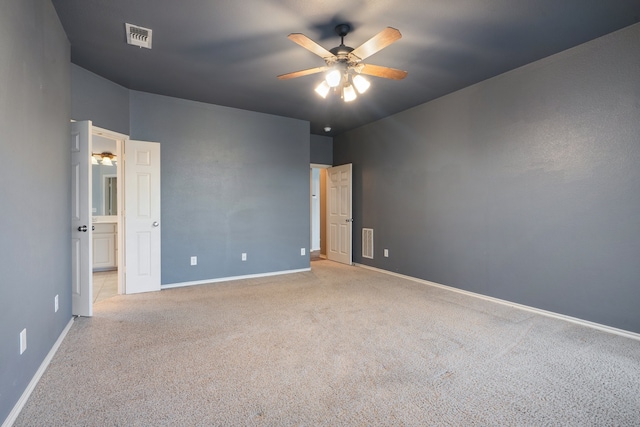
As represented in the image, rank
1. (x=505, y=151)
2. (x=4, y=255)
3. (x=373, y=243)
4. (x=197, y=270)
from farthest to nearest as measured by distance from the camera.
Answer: (x=373, y=243), (x=197, y=270), (x=505, y=151), (x=4, y=255)

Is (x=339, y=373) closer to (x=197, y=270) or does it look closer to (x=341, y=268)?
(x=197, y=270)

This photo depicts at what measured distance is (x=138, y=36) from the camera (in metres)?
2.90

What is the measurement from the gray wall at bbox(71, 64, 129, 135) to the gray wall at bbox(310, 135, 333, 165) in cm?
356

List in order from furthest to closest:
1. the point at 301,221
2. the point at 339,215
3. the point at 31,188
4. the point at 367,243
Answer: the point at 339,215, the point at 367,243, the point at 301,221, the point at 31,188

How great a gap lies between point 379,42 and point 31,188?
2635 millimetres

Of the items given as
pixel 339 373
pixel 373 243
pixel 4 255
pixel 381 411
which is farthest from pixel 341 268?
pixel 4 255

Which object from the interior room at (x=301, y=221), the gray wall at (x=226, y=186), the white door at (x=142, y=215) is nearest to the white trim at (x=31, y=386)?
the interior room at (x=301, y=221)

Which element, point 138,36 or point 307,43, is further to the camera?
point 138,36

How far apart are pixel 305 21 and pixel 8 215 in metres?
2.49

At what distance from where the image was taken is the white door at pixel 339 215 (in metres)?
6.38

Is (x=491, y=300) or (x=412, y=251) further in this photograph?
(x=412, y=251)

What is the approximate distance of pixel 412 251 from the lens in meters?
4.96

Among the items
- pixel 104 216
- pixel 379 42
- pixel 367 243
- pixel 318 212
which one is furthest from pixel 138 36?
pixel 318 212

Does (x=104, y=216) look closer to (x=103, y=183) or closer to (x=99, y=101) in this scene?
(x=103, y=183)
